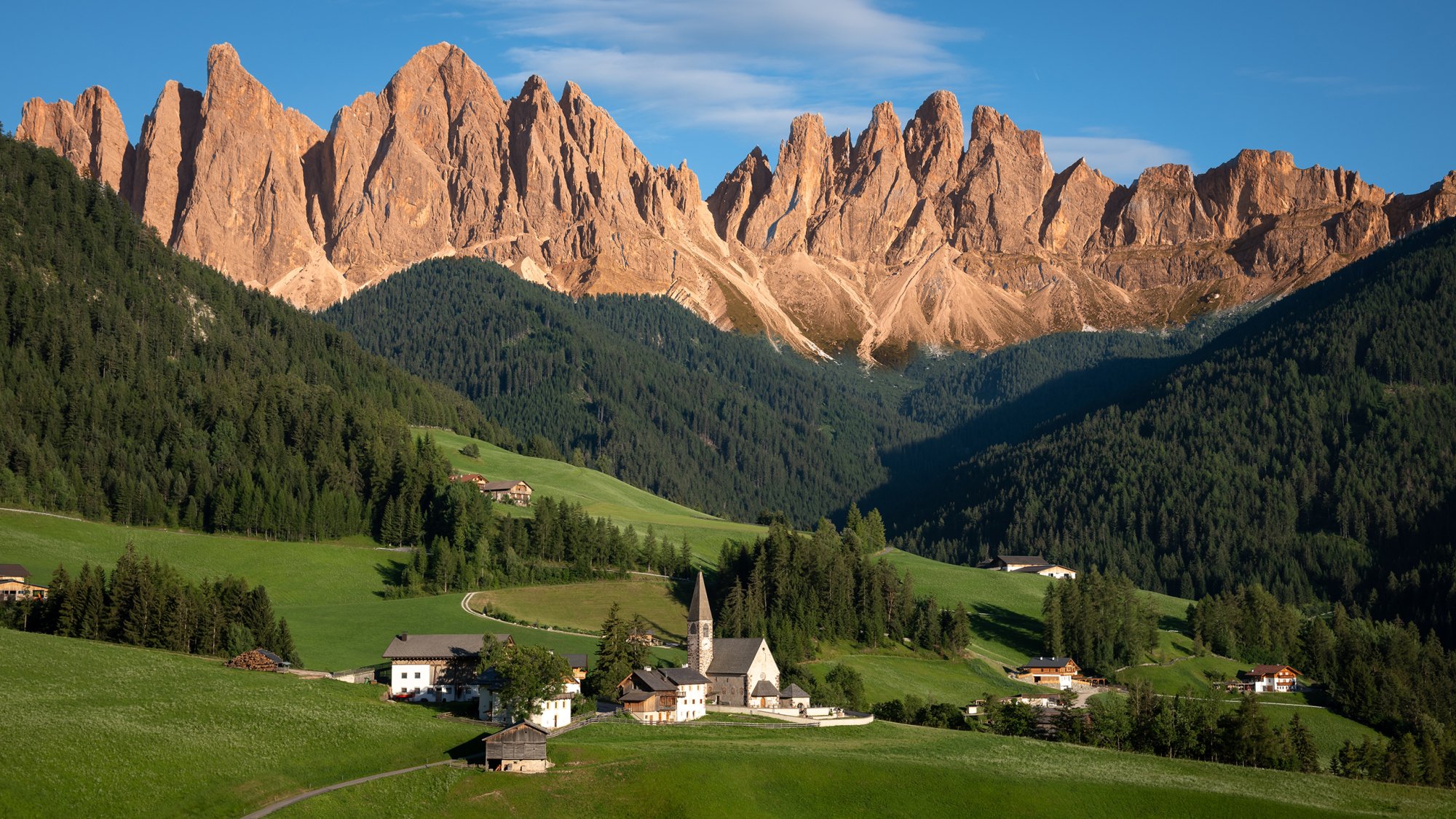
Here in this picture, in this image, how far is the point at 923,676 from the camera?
143 metres

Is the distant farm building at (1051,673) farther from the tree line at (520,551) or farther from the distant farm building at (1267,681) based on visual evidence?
the tree line at (520,551)

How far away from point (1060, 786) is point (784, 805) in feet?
55.0

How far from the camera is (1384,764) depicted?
364ft

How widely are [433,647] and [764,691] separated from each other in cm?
2535

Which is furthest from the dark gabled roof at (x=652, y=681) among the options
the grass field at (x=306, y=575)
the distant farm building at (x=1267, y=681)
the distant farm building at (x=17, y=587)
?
the distant farm building at (x=1267, y=681)

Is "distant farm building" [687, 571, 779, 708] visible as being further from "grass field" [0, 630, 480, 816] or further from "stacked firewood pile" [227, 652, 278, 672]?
"stacked firewood pile" [227, 652, 278, 672]

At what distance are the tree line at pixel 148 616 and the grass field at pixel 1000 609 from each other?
75.4 metres

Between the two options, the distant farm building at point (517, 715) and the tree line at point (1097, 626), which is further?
the tree line at point (1097, 626)

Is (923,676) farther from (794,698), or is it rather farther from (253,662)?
(253,662)

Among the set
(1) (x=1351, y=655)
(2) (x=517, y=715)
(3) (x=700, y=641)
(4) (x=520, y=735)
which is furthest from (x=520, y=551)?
(1) (x=1351, y=655)

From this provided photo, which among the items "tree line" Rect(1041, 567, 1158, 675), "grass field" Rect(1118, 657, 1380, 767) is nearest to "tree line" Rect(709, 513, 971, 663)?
"tree line" Rect(1041, 567, 1158, 675)

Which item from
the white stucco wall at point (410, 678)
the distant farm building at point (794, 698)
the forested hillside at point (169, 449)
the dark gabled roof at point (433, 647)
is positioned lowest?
the distant farm building at point (794, 698)

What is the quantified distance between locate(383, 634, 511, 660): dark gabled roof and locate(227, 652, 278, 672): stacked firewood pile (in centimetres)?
835

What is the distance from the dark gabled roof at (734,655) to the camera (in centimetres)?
12112
